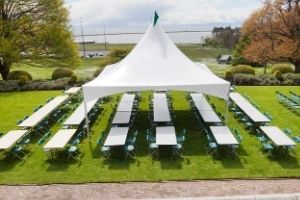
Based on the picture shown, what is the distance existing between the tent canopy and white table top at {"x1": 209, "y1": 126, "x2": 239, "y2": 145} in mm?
1336

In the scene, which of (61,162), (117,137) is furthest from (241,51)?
(61,162)

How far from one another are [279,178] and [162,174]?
140 inches

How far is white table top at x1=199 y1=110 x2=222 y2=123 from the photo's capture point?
14336 mm

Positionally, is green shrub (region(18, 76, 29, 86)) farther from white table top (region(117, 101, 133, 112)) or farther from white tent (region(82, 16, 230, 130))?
white tent (region(82, 16, 230, 130))

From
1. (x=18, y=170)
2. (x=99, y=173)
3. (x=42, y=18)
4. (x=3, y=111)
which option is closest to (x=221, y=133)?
(x=99, y=173)

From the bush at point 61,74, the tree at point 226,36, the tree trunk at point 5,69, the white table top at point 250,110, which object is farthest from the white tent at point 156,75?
the tree at point 226,36

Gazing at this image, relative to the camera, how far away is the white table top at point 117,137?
1208 centimetres

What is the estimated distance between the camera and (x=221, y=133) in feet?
42.2

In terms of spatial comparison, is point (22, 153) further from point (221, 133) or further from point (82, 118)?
point (221, 133)

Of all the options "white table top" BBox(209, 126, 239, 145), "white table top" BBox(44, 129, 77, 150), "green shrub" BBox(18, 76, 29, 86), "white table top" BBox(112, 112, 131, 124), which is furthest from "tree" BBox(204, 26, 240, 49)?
"white table top" BBox(44, 129, 77, 150)

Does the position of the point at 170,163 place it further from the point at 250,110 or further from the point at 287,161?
the point at 250,110

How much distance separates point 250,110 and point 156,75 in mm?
4647

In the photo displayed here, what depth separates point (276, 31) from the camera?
30.2 meters

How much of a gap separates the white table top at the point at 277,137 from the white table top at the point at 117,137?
5.22 m
